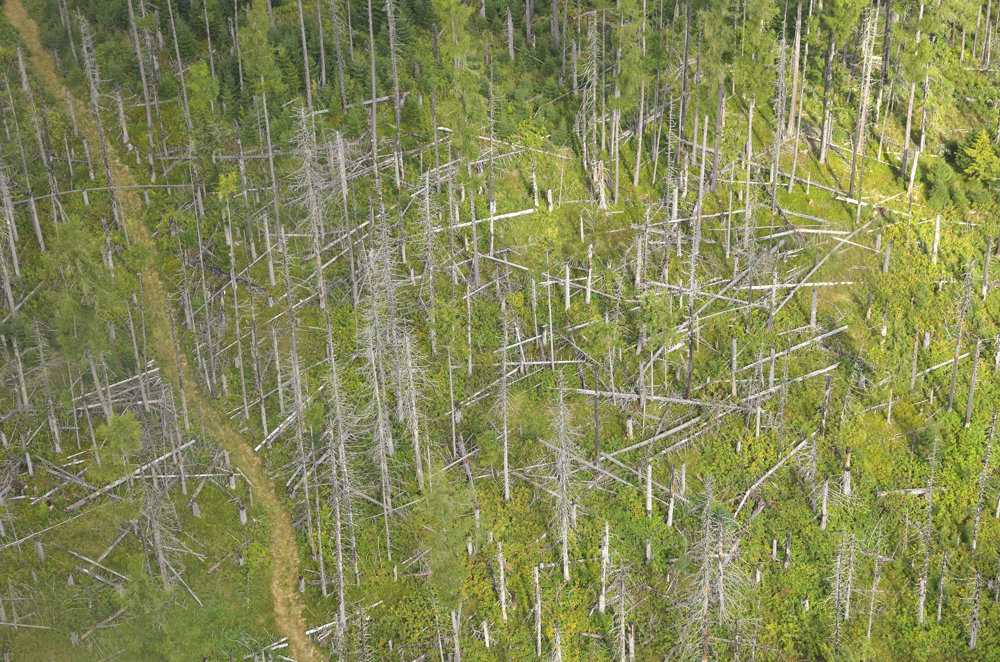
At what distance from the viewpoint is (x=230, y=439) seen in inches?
2493

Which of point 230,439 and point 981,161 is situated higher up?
point 981,161

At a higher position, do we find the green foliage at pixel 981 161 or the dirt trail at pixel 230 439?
the green foliage at pixel 981 161

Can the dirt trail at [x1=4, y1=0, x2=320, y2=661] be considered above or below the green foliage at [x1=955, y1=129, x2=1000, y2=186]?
below

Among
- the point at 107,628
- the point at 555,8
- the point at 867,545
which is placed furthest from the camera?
the point at 555,8

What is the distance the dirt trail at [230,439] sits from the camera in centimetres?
5847

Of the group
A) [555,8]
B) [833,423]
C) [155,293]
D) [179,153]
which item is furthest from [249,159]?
[833,423]

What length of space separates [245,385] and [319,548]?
10138 mm

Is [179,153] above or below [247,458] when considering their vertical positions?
above

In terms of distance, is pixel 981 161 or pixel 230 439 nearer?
pixel 230 439

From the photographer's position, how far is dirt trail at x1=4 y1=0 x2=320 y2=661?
192 ft

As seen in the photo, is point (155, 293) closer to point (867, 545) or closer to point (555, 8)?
point (555, 8)

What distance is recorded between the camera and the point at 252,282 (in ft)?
223

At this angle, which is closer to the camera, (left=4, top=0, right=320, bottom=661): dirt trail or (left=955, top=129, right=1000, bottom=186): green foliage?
(left=4, top=0, right=320, bottom=661): dirt trail

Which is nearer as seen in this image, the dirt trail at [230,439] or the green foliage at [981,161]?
the dirt trail at [230,439]
